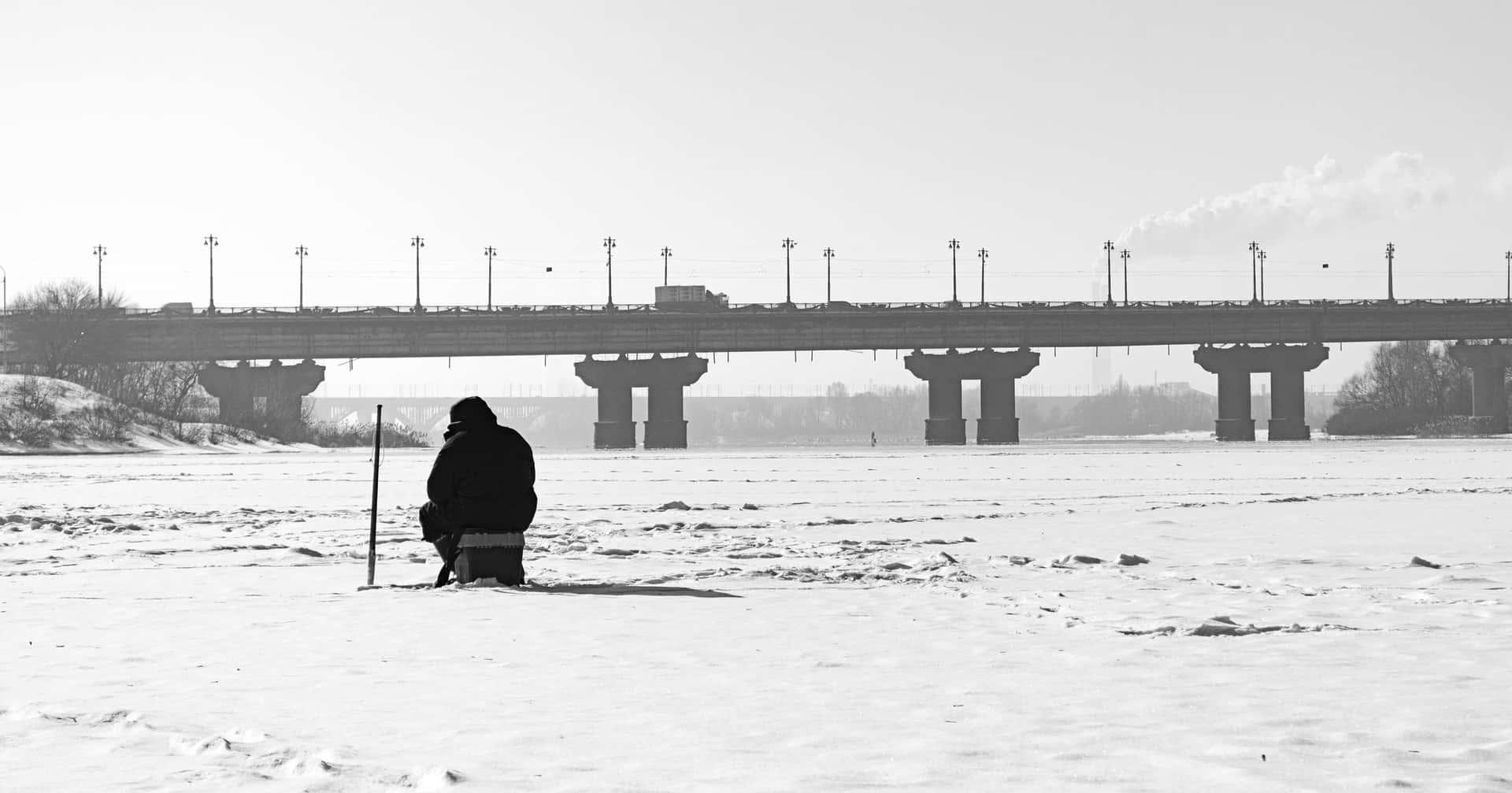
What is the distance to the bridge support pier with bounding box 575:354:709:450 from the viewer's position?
110 meters

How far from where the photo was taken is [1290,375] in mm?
115688

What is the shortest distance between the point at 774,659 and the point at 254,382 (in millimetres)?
104287

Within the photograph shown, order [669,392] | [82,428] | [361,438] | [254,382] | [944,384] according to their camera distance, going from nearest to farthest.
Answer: [82,428] < [361,438] < [254,382] < [669,392] < [944,384]

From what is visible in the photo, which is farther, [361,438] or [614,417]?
[614,417]

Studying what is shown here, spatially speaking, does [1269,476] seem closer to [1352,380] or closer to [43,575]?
[43,575]

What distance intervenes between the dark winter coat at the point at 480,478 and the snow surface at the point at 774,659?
63 cm

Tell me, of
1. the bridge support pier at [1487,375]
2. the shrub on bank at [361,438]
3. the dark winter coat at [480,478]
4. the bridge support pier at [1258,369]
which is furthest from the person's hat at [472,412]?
the bridge support pier at [1487,375]

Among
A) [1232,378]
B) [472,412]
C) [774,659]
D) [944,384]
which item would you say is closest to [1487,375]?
[1232,378]

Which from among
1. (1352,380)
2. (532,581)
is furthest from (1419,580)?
(1352,380)

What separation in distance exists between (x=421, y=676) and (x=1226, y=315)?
113439mm

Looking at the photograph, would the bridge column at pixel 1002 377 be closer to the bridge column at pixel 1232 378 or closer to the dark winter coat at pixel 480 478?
the bridge column at pixel 1232 378

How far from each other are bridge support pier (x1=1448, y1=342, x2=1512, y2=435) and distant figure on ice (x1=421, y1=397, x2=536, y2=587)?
4748 inches

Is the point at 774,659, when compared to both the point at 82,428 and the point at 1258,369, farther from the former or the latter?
the point at 1258,369

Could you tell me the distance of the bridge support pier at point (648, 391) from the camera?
362 ft
